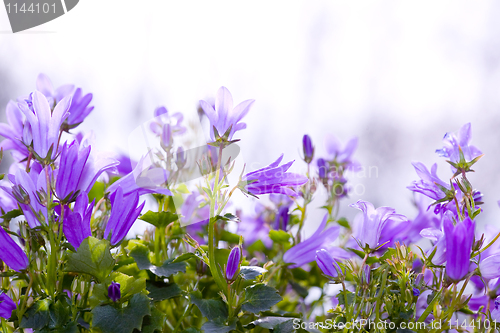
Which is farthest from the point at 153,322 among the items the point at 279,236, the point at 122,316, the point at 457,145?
the point at 457,145

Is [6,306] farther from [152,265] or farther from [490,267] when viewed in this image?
[490,267]

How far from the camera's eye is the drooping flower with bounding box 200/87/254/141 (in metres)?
0.47

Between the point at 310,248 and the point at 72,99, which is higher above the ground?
the point at 72,99

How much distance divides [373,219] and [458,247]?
10 centimetres

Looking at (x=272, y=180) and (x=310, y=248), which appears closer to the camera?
(x=272, y=180)

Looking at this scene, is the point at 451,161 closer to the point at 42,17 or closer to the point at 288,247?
Answer: the point at 288,247

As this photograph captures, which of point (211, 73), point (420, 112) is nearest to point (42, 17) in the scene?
point (211, 73)

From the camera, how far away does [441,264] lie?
0.46m

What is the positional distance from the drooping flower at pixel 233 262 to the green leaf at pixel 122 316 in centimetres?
9

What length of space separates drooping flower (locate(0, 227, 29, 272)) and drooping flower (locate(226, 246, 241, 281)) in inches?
8.4

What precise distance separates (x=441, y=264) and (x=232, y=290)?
0.22 meters

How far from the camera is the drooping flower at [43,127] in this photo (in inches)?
18.0

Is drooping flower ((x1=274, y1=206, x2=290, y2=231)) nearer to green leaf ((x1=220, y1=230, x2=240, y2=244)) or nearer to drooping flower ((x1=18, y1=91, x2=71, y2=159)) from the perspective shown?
green leaf ((x1=220, y1=230, x2=240, y2=244))

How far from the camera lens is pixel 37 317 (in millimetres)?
421
